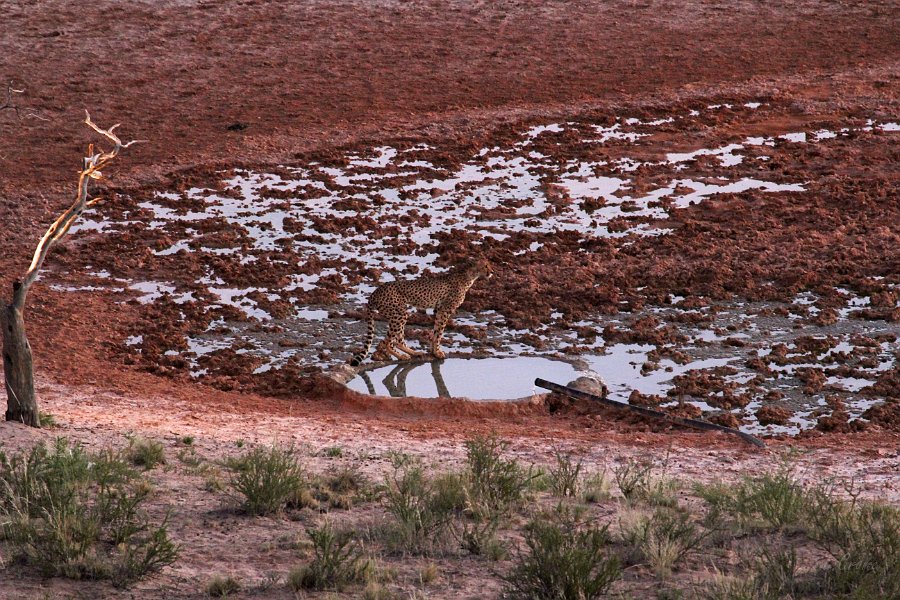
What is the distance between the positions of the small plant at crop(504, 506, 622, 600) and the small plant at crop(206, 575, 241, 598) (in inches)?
60.4

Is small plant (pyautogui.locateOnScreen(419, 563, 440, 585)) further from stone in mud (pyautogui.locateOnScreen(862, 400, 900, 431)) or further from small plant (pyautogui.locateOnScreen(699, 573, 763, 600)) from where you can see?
stone in mud (pyautogui.locateOnScreen(862, 400, 900, 431))

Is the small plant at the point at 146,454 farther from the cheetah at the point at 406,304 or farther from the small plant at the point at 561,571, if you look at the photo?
the cheetah at the point at 406,304

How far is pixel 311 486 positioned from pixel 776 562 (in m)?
3.23

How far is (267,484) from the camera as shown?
26.3ft

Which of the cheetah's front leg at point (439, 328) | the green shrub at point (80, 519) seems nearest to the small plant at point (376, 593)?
the green shrub at point (80, 519)

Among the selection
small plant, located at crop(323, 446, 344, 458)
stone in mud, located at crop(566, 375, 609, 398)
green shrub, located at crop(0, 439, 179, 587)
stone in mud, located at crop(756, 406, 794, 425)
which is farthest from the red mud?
green shrub, located at crop(0, 439, 179, 587)

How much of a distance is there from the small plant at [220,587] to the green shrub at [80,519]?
30cm

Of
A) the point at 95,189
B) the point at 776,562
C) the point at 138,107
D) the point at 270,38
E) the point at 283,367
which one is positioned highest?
the point at 270,38

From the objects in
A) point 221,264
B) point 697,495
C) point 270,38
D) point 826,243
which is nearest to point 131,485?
point 697,495

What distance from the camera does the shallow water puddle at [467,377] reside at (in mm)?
12555

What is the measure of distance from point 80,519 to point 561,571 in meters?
2.89

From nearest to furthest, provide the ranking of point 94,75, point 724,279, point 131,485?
point 131,485, point 724,279, point 94,75

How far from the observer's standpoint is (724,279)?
15.4 m

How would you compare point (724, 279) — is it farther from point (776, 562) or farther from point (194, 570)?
point (194, 570)
